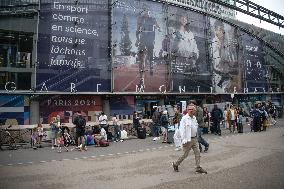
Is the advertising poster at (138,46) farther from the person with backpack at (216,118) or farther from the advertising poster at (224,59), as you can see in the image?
the person with backpack at (216,118)

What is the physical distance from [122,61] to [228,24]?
60.9 feet

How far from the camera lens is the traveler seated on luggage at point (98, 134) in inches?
660

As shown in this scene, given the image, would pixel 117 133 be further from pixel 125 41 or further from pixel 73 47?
pixel 125 41

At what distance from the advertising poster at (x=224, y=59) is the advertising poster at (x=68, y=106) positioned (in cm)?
1628

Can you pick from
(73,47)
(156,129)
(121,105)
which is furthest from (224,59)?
(156,129)

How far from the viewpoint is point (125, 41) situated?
93.2 feet

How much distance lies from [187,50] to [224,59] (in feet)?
24.1

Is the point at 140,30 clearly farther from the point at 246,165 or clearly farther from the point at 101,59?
the point at 246,165

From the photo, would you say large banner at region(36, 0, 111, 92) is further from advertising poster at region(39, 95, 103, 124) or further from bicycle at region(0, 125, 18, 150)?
bicycle at region(0, 125, 18, 150)

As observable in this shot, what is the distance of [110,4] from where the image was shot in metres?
27.8

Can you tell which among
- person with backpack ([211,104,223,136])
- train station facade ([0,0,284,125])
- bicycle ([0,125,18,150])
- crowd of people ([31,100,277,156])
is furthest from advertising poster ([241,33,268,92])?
bicycle ([0,125,18,150])

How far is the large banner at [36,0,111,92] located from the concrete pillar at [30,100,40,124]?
48.8 inches

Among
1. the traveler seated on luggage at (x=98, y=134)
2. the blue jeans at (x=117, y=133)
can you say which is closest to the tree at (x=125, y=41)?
the blue jeans at (x=117, y=133)

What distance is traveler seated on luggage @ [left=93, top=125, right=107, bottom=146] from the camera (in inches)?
660
